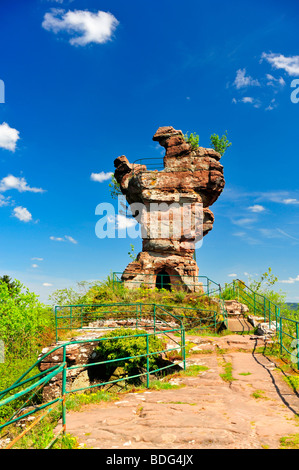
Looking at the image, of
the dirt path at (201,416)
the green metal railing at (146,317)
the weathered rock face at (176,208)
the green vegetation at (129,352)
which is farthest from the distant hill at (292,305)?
the green vegetation at (129,352)

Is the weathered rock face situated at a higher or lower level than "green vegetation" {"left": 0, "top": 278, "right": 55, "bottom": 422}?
higher

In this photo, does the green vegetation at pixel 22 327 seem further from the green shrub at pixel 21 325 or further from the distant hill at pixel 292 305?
the distant hill at pixel 292 305

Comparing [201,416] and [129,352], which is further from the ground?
[129,352]

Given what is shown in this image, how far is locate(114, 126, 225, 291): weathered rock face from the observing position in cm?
2112

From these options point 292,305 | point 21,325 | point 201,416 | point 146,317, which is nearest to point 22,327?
point 21,325

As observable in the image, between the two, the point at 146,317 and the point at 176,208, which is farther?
the point at 176,208

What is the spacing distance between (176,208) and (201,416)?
17855 millimetres

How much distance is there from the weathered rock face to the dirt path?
12.7m

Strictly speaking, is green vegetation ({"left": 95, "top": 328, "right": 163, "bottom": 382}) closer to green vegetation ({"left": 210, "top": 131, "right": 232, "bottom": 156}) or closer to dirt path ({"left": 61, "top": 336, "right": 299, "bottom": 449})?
dirt path ({"left": 61, "top": 336, "right": 299, "bottom": 449})

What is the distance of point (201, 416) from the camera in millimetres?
4891

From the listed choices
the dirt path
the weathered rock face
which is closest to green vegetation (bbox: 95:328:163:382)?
the dirt path

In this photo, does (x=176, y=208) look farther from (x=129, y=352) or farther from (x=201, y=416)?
(x=201, y=416)

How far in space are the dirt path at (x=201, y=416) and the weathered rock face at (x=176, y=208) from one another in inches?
500
